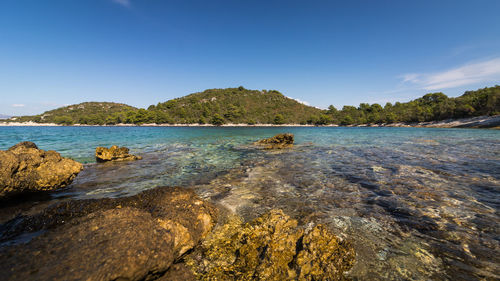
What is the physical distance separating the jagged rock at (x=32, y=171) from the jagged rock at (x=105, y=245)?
2.24 meters

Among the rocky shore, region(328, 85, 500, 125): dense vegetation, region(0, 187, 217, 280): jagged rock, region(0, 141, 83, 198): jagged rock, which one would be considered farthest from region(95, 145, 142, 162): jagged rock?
region(328, 85, 500, 125): dense vegetation

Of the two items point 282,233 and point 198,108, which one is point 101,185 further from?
point 198,108

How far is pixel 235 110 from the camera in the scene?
147875 millimetres

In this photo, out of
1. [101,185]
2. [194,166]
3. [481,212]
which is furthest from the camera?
[194,166]

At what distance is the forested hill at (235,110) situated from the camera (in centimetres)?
14550

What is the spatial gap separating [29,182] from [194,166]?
648 centimetres

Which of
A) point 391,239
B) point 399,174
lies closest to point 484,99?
point 399,174

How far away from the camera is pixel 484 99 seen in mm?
78750

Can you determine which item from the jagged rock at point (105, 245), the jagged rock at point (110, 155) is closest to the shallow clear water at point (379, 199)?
the jagged rock at point (110, 155)

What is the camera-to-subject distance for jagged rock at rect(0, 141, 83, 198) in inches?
216

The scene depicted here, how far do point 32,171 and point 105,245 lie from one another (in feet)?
21.5

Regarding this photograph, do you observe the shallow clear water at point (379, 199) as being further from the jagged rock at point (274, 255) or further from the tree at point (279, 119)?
the tree at point (279, 119)

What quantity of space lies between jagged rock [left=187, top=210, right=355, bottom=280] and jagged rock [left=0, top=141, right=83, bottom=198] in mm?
6395

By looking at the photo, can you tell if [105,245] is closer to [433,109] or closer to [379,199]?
[379,199]
